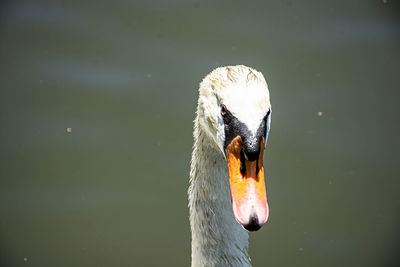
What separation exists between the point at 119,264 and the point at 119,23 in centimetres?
234

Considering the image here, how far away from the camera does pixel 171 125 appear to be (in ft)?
13.5

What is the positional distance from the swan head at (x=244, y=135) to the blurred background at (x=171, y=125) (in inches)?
74.1

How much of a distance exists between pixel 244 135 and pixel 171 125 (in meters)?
2.17

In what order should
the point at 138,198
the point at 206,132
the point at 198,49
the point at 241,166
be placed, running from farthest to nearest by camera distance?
the point at 198,49
the point at 138,198
the point at 206,132
the point at 241,166

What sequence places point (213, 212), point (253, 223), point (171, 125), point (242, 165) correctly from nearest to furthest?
point (253, 223)
point (242, 165)
point (213, 212)
point (171, 125)

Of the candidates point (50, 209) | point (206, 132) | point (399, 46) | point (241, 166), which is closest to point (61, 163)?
point (50, 209)

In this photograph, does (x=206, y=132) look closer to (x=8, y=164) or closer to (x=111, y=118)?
(x=111, y=118)

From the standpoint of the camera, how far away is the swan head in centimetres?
198

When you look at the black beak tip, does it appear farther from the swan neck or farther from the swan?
the swan neck

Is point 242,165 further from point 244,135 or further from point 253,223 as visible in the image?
point 253,223

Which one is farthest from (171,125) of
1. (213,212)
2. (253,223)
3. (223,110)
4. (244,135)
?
(253,223)

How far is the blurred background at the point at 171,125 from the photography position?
3.79m

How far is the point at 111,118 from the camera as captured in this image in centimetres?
411

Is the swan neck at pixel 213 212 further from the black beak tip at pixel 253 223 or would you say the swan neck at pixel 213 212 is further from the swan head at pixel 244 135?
the black beak tip at pixel 253 223
